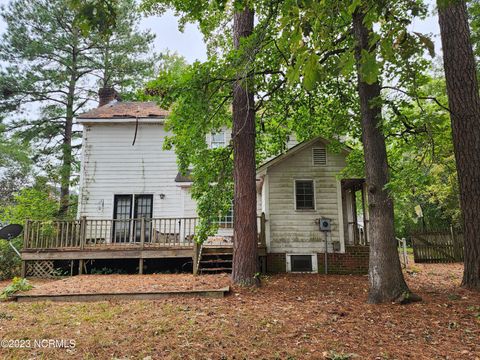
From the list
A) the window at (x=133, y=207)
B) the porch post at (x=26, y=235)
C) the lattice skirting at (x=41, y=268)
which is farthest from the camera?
the window at (x=133, y=207)

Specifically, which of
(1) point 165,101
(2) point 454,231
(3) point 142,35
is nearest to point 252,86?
(1) point 165,101

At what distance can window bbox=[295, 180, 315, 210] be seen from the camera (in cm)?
1098

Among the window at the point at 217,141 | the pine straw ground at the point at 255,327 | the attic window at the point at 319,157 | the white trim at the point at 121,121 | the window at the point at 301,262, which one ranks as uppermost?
the white trim at the point at 121,121

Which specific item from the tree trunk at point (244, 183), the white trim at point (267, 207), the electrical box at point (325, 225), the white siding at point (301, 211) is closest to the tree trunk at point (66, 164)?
the white trim at point (267, 207)

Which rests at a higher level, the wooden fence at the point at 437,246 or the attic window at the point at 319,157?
the attic window at the point at 319,157

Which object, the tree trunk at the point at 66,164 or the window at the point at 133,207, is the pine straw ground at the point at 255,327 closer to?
the window at the point at 133,207

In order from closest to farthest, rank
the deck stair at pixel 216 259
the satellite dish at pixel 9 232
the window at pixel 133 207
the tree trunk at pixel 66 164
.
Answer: the deck stair at pixel 216 259 < the satellite dish at pixel 9 232 < the window at pixel 133 207 < the tree trunk at pixel 66 164

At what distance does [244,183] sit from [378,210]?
3.18 metres

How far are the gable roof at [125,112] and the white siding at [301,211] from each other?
612 centimetres

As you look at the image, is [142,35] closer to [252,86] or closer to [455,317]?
[252,86]

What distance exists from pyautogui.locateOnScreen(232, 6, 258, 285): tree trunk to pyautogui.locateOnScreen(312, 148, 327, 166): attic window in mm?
3728

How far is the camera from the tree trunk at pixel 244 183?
7.55 metres

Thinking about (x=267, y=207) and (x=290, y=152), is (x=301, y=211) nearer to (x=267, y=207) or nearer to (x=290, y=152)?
(x=267, y=207)

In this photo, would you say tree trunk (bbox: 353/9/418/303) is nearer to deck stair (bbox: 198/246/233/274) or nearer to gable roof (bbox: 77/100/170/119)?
deck stair (bbox: 198/246/233/274)
